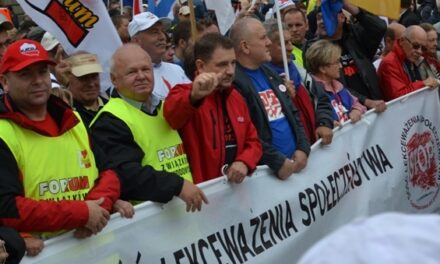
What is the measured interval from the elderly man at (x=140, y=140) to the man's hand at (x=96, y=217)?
1.22 ft

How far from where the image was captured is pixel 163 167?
12.6ft

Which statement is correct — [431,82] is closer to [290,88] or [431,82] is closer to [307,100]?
[307,100]

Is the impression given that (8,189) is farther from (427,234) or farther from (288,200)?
(427,234)

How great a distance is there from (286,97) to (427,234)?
4049 millimetres

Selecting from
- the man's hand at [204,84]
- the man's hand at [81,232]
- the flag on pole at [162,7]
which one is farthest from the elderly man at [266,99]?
the flag on pole at [162,7]

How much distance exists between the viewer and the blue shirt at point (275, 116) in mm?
4801

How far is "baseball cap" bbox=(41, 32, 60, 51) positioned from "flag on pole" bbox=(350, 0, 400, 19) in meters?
2.56

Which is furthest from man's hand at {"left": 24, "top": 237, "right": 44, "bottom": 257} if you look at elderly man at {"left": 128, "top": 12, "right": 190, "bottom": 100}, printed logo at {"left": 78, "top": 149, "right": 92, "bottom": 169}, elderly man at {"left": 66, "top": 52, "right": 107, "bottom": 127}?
elderly man at {"left": 128, "top": 12, "right": 190, "bottom": 100}

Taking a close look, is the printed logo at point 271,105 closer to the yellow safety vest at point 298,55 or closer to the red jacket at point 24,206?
the yellow safety vest at point 298,55

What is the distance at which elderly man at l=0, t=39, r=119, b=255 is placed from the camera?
3.07m

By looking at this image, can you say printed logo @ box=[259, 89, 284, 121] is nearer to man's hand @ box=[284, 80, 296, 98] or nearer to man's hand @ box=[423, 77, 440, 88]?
man's hand @ box=[284, 80, 296, 98]

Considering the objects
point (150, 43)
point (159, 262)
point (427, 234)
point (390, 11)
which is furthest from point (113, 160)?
point (390, 11)

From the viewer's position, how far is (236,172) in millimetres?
4141

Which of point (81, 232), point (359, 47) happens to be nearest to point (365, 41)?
point (359, 47)
